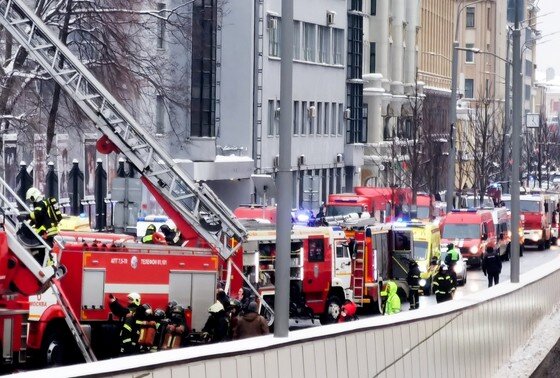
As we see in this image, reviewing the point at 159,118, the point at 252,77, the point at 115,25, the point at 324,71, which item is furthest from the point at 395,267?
the point at 324,71

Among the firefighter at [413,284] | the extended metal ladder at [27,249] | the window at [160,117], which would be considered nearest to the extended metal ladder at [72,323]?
the extended metal ladder at [27,249]

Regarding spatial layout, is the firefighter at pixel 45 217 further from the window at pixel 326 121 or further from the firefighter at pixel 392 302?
the window at pixel 326 121

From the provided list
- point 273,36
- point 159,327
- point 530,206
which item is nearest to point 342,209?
point 273,36

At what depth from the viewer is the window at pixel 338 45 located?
3305 inches

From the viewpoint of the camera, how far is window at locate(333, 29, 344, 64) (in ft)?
275

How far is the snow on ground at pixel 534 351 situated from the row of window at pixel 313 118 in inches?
1600

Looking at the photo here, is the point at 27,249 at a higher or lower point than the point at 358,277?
higher

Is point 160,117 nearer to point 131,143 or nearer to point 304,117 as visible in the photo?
point 304,117

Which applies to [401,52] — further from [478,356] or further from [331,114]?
[478,356]

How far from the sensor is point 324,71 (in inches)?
3233

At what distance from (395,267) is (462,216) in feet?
51.9

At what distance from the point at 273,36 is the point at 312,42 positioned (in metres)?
6.97

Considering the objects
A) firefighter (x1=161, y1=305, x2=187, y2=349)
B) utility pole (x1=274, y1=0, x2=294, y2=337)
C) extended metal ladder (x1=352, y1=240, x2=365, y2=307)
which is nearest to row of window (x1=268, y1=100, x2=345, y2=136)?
extended metal ladder (x1=352, y1=240, x2=365, y2=307)

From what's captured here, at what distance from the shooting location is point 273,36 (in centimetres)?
7288
